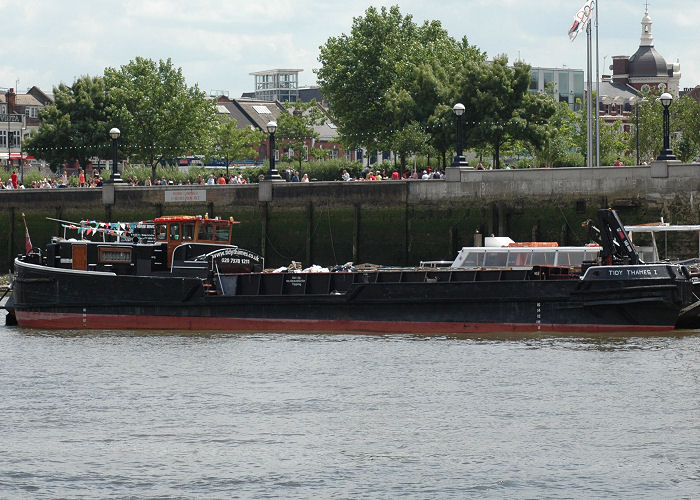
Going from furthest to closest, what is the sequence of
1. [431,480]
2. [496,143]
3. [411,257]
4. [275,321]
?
[496,143]
[411,257]
[275,321]
[431,480]

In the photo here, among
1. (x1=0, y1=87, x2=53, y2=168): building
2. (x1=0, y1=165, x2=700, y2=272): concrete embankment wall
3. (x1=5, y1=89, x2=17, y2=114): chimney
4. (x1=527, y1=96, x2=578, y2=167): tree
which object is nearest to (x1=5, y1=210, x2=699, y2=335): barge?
(x1=0, y1=165, x2=700, y2=272): concrete embankment wall

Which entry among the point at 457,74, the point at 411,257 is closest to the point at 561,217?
the point at 411,257

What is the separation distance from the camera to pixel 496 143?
66.1 m

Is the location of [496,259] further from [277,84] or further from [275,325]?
[277,84]

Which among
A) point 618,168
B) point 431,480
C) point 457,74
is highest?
point 457,74

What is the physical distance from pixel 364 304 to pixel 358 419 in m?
12.8

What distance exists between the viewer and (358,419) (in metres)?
24.8

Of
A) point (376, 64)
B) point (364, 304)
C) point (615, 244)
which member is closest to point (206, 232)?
point (364, 304)

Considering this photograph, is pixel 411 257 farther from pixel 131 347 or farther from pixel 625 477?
pixel 625 477

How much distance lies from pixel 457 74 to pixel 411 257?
21909 millimetres

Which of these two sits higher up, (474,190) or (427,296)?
(474,190)

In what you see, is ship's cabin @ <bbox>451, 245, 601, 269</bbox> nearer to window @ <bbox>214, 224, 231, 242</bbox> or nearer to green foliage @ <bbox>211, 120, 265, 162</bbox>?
window @ <bbox>214, 224, 231, 242</bbox>

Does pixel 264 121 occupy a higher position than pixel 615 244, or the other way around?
pixel 264 121

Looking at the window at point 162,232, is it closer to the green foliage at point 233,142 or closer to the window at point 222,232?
the window at point 222,232
